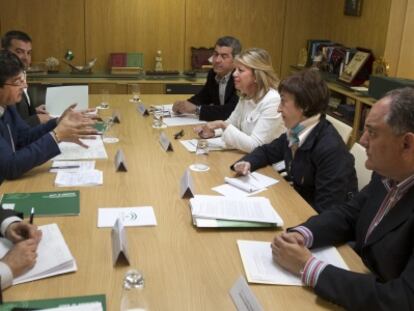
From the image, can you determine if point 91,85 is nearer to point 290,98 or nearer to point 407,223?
point 290,98

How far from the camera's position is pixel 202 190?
216cm

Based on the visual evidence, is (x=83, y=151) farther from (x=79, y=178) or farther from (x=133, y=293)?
(x=133, y=293)

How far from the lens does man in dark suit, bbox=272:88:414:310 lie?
1262 mm

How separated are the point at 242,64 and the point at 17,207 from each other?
5.69 ft

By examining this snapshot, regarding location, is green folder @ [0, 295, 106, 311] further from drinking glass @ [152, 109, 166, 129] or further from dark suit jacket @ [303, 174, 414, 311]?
drinking glass @ [152, 109, 166, 129]

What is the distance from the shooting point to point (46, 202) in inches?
75.4

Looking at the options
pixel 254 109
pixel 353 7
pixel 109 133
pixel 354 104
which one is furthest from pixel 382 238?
pixel 353 7

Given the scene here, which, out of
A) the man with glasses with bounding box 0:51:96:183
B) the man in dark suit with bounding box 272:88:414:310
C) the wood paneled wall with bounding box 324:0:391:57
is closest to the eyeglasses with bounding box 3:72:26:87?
the man with glasses with bounding box 0:51:96:183

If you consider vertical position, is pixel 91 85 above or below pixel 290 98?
below

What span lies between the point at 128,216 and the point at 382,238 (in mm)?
932

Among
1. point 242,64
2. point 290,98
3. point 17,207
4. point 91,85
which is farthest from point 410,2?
point 17,207

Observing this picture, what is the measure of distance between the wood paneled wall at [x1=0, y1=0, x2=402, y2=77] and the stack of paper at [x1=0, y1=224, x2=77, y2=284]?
4.18 m

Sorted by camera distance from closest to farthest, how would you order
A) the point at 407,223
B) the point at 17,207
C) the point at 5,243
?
the point at 407,223, the point at 5,243, the point at 17,207

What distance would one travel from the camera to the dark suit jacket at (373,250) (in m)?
1.25
